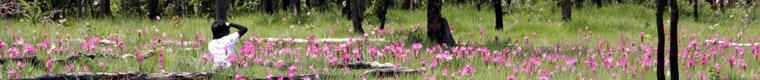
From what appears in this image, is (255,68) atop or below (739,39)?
atop

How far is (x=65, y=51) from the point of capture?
8.29m

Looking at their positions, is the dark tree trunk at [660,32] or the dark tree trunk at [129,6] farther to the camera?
the dark tree trunk at [129,6]

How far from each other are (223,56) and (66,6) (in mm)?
16471

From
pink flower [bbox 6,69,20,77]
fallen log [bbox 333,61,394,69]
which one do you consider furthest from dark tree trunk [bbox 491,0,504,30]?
pink flower [bbox 6,69,20,77]

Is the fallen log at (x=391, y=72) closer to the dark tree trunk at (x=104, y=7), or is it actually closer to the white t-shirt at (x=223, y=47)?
the white t-shirt at (x=223, y=47)

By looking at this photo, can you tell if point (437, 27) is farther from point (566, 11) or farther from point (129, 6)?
point (129, 6)

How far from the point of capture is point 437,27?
10484 mm

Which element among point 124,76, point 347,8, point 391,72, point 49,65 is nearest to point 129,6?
point 347,8

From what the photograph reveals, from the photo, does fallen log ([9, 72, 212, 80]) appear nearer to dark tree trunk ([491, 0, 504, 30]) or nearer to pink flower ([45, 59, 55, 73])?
pink flower ([45, 59, 55, 73])

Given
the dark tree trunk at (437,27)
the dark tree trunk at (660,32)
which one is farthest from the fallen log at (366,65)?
the dark tree trunk at (437,27)

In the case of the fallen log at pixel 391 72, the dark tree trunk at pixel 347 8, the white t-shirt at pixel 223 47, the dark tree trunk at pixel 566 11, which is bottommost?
the dark tree trunk at pixel 566 11

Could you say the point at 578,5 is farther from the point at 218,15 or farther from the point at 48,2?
the point at 48,2

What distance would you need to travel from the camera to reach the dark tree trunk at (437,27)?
10352mm

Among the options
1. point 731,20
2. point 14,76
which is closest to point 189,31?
point 14,76
